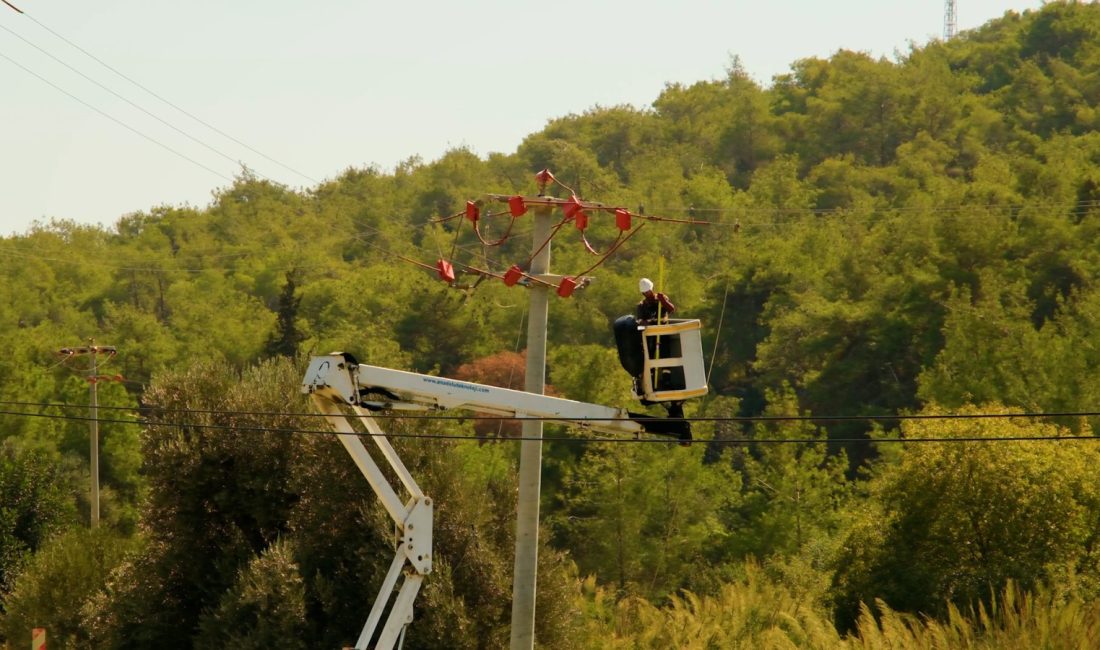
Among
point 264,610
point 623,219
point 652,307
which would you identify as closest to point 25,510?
point 264,610

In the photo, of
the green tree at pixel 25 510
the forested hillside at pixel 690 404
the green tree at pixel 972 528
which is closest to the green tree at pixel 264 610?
the forested hillside at pixel 690 404

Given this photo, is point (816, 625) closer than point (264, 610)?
Yes

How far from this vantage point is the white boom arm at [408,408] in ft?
46.6

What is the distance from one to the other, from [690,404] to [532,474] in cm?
5122

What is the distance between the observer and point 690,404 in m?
70.4

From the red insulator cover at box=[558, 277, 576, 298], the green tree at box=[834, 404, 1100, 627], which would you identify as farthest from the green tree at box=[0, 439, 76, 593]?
the red insulator cover at box=[558, 277, 576, 298]

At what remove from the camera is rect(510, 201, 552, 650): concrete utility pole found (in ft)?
63.8

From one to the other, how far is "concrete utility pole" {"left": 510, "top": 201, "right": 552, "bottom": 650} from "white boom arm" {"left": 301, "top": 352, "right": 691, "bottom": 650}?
4696 millimetres

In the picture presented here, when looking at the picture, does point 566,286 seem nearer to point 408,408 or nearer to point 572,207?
point 572,207

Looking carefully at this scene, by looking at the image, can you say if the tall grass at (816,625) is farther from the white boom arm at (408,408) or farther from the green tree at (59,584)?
the green tree at (59,584)

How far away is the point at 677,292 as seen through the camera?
92375mm

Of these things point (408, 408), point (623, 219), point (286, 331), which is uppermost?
point (286, 331)

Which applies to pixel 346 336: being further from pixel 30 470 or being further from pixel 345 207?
pixel 345 207

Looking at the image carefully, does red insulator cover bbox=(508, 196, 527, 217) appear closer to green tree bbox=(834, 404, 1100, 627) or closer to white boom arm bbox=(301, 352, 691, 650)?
white boom arm bbox=(301, 352, 691, 650)
